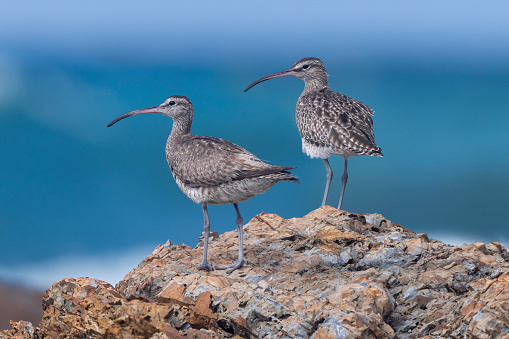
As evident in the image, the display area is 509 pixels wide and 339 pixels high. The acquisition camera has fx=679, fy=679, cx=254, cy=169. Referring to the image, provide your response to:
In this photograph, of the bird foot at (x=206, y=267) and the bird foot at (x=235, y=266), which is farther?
the bird foot at (x=206, y=267)

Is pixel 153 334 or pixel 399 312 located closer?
pixel 153 334

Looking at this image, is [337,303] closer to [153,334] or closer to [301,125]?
[153,334]

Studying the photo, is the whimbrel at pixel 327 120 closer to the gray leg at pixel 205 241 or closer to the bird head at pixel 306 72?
the bird head at pixel 306 72

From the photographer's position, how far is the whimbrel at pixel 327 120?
16.7m

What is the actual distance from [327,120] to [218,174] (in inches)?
219

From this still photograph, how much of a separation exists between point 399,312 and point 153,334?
3.99 m

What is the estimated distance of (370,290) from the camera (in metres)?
10.8

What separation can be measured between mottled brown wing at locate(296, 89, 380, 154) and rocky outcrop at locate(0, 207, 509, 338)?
2975mm

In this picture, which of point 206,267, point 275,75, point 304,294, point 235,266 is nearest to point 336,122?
point 275,75

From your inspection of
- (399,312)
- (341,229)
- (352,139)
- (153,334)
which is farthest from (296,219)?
(153,334)

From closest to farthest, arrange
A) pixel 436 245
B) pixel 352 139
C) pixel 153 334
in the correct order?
1. pixel 153 334
2. pixel 436 245
3. pixel 352 139

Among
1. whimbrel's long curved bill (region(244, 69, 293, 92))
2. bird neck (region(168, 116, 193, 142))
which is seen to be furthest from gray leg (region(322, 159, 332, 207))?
bird neck (region(168, 116, 193, 142))

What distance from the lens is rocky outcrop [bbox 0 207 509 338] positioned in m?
10.2

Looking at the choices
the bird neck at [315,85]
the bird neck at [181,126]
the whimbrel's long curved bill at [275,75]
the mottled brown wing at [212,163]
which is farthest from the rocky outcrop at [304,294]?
the whimbrel's long curved bill at [275,75]
